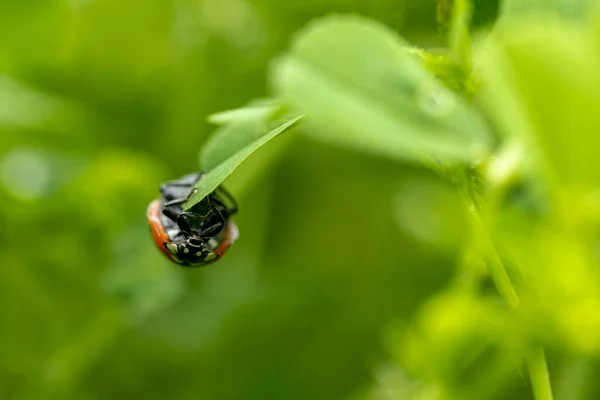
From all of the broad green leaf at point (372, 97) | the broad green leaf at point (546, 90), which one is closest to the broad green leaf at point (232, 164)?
the broad green leaf at point (372, 97)

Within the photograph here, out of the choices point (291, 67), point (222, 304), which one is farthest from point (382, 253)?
point (291, 67)

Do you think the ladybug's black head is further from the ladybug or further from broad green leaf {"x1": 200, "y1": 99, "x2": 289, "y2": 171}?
broad green leaf {"x1": 200, "y1": 99, "x2": 289, "y2": 171}

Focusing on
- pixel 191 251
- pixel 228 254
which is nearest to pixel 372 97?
pixel 191 251

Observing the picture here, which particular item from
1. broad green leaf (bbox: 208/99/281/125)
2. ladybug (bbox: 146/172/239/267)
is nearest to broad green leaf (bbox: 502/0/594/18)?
broad green leaf (bbox: 208/99/281/125)

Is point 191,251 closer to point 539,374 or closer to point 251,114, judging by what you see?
point 251,114

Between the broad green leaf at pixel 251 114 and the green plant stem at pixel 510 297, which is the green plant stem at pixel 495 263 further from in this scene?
the broad green leaf at pixel 251 114

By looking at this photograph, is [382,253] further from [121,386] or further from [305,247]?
[121,386]
